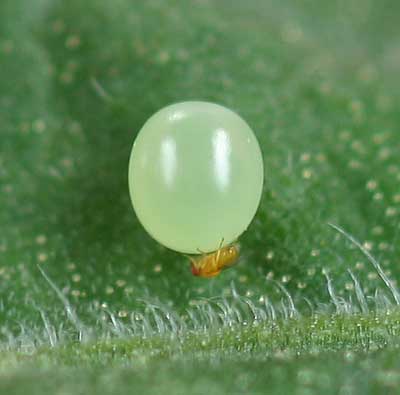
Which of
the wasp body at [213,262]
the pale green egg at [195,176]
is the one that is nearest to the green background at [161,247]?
the wasp body at [213,262]

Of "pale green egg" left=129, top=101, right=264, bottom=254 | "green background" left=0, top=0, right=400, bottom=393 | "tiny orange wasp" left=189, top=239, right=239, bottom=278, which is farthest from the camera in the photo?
"tiny orange wasp" left=189, top=239, right=239, bottom=278

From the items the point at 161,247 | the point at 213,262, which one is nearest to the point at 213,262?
the point at 213,262

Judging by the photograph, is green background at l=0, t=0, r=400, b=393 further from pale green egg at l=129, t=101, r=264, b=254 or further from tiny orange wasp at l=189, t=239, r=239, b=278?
pale green egg at l=129, t=101, r=264, b=254

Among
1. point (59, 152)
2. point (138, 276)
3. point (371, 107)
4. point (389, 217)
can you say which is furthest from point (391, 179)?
point (59, 152)

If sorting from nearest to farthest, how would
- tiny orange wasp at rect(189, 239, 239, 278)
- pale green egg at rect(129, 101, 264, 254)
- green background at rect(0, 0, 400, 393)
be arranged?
green background at rect(0, 0, 400, 393) → pale green egg at rect(129, 101, 264, 254) → tiny orange wasp at rect(189, 239, 239, 278)

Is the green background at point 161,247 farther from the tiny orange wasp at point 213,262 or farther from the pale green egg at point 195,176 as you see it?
the pale green egg at point 195,176

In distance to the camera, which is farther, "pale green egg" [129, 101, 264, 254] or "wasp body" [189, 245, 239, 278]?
"wasp body" [189, 245, 239, 278]

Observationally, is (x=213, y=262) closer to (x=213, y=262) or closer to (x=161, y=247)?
(x=213, y=262)

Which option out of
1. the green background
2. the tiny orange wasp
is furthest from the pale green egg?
the green background
